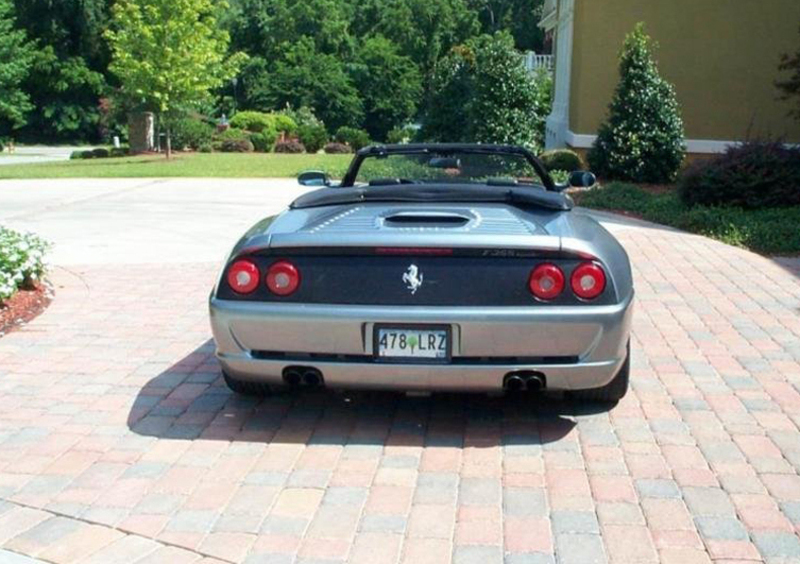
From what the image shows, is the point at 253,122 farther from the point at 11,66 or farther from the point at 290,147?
the point at 11,66

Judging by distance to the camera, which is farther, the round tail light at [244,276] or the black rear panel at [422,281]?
the round tail light at [244,276]

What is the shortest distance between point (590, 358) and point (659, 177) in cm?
1298

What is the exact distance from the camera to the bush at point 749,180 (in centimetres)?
1298

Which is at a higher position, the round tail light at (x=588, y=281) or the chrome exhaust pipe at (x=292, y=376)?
the round tail light at (x=588, y=281)

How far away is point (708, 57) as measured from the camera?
17828 mm

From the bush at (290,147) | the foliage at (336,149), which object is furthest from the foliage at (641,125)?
the bush at (290,147)

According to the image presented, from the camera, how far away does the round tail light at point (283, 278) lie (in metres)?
4.69

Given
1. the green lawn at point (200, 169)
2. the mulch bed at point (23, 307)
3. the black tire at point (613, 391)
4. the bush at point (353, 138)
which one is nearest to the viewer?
the black tire at point (613, 391)

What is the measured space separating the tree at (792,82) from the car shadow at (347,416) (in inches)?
491

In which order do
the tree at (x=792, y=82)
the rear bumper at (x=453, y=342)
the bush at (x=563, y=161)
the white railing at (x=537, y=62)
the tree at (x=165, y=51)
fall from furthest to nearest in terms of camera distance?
1. the white railing at (x=537, y=62)
2. the tree at (x=165, y=51)
3. the bush at (x=563, y=161)
4. the tree at (x=792, y=82)
5. the rear bumper at (x=453, y=342)

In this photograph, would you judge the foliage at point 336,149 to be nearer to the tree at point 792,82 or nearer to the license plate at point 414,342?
the tree at point 792,82

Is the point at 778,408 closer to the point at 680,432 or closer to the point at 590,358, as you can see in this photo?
the point at 680,432

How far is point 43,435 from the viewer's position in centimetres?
488

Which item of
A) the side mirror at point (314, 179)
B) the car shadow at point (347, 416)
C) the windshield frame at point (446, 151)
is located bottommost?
the car shadow at point (347, 416)
